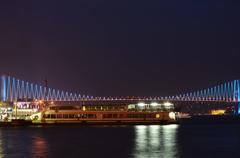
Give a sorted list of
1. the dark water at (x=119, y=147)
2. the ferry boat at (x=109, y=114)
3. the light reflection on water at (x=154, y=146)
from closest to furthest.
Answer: the light reflection on water at (x=154, y=146) → the dark water at (x=119, y=147) → the ferry boat at (x=109, y=114)

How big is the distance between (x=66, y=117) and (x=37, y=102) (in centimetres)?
1215

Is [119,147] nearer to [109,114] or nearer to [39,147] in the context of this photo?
[39,147]

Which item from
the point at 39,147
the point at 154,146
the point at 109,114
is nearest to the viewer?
the point at 39,147

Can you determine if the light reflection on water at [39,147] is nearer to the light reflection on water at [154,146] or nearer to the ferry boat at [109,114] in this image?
the light reflection on water at [154,146]

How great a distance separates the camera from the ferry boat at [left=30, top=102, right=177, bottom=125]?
65125 millimetres

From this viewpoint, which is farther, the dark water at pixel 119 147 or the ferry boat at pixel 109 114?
the ferry boat at pixel 109 114

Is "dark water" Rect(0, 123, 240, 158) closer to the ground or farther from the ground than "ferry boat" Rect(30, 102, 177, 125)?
closer to the ground

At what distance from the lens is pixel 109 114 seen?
215 feet

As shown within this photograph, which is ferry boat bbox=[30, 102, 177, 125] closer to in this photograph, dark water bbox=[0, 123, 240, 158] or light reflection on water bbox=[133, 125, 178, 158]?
light reflection on water bbox=[133, 125, 178, 158]

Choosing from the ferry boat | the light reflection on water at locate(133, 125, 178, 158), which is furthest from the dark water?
the ferry boat

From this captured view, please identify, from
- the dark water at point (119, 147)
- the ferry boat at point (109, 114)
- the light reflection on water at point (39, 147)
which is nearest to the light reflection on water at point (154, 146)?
the dark water at point (119, 147)

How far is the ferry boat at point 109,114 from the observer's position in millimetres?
65125

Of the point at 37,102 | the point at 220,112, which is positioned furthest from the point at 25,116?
the point at 220,112

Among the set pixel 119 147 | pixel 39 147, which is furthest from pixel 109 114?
pixel 39 147
